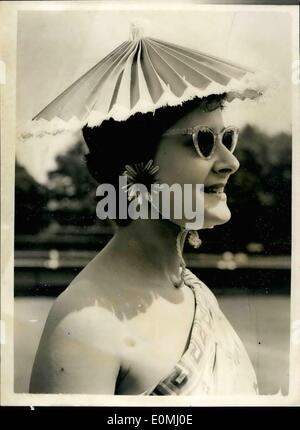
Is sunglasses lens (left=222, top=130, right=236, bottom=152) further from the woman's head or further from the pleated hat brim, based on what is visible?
the pleated hat brim

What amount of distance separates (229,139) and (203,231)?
0.46m

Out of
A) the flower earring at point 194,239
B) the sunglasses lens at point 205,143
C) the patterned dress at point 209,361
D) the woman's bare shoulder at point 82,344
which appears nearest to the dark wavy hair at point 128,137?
the sunglasses lens at point 205,143

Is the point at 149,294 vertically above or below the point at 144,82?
below

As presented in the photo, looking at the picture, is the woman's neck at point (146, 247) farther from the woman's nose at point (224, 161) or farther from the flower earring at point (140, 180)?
the woman's nose at point (224, 161)

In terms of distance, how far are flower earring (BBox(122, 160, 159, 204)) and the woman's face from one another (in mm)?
33

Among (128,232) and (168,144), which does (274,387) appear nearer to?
(128,232)

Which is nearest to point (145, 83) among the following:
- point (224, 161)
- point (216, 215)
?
point (224, 161)

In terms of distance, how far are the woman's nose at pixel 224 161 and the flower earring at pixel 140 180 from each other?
0.29 metres

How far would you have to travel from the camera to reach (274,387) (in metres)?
3.52

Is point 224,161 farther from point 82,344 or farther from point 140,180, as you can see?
point 82,344

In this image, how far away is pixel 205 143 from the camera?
3.32m

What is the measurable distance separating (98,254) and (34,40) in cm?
106

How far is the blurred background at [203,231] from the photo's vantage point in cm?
340
